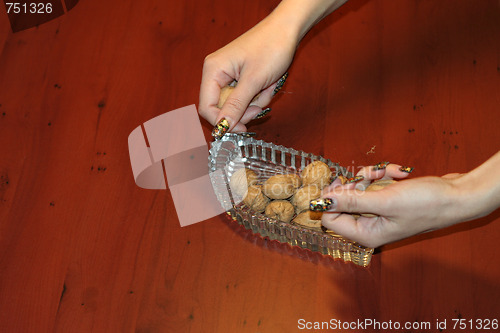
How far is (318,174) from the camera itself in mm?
800

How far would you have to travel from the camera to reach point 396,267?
2.57 ft

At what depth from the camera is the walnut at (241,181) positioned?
2.65ft

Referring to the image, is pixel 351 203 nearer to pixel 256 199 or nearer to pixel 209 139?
pixel 256 199

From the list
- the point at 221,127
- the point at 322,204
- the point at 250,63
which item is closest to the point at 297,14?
the point at 250,63

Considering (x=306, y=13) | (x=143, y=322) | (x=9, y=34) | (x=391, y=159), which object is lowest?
(x=143, y=322)

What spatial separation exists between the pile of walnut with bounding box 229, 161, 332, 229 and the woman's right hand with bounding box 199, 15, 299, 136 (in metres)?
0.10

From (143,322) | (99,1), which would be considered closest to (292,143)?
(143,322)

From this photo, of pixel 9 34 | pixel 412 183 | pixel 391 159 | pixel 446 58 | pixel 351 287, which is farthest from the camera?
pixel 9 34

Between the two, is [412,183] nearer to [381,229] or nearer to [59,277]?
[381,229]

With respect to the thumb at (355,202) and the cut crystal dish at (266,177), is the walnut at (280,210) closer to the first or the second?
the cut crystal dish at (266,177)

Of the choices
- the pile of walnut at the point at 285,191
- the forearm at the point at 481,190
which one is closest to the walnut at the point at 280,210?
the pile of walnut at the point at 285,191

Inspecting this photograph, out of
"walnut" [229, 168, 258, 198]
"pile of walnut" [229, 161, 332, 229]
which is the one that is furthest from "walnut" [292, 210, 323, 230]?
"walnut" [229, 168, 258, 198]

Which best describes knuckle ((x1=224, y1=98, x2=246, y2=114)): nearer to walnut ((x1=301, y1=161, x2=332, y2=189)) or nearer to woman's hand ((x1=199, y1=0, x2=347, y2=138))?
woman's hand ((x1=199, y1=0, x2=347, y2=138))

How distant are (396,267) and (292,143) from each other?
0.95 ft
